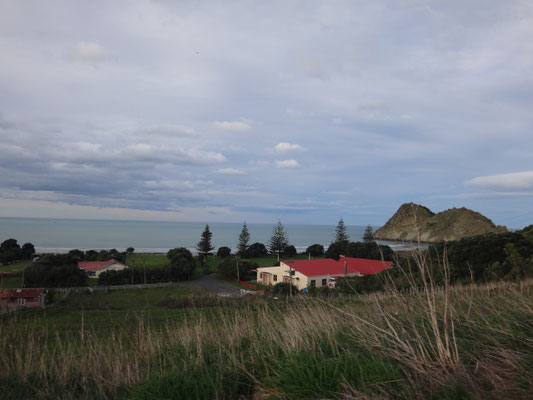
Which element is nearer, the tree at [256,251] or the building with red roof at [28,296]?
the building with red roof at [28,296]

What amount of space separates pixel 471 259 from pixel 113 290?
31.4 metres

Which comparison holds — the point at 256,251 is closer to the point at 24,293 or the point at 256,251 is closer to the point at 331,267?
the point at 331,267

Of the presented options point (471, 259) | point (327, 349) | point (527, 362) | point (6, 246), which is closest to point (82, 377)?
point (327, 349)

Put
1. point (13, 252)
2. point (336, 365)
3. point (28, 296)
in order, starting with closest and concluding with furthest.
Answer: point (336, 365) → point (28, 296) → point (13, 252)

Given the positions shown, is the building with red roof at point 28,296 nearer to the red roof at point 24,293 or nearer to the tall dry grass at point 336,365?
the red roof at point 24,293

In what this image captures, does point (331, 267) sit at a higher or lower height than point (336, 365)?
lower

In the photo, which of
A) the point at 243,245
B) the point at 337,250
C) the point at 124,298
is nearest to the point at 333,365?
the point at 124,298

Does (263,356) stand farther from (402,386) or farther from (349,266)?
(349,266)

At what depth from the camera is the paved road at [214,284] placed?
3372 cm

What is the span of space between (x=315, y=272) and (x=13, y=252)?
50.4 metres

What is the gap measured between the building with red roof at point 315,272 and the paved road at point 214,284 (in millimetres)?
4433

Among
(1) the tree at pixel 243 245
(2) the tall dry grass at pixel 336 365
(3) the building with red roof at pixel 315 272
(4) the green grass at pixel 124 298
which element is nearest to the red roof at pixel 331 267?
(3) the building with red roof at pixel 315 272

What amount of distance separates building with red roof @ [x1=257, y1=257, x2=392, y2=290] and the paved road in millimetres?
4433

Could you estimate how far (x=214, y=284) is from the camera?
38.5 meters
